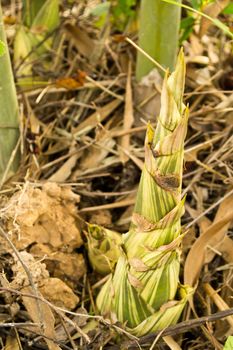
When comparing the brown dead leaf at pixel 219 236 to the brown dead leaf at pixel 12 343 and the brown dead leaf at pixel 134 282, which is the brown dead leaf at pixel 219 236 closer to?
the brown dead leaf at pixel 134 282

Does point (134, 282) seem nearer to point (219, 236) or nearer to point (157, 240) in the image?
point (157, 240)

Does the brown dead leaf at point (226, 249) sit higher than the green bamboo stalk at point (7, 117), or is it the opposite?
the green bamboo stalk at point (7, 117)

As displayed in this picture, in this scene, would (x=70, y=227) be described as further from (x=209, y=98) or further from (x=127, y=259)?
(x=209, y=98)

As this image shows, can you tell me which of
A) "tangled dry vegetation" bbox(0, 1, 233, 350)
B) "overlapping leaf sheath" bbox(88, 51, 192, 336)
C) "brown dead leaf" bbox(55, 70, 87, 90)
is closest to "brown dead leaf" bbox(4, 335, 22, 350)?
"tangled dry vegetation" bbox(0, 1, 233, 350)

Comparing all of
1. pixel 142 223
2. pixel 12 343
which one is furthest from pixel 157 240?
pixel 12 343

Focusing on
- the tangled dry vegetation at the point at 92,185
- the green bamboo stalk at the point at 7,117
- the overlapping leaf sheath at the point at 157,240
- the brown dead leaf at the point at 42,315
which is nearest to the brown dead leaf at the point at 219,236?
the tangled dry vegetation at the point at 92,185

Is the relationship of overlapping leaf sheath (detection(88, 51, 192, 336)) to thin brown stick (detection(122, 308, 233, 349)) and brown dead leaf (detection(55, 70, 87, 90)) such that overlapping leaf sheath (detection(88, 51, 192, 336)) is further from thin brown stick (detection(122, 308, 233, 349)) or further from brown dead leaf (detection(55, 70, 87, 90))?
brown dead leaf (detection(55, 70, 87, 90))

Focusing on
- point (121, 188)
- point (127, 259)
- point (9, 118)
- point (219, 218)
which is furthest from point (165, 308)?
point (9, 118)
